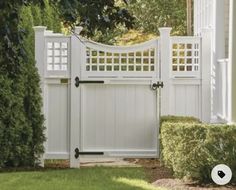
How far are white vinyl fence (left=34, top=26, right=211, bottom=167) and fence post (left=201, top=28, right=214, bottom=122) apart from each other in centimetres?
2

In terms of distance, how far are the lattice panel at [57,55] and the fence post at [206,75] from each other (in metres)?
2.11

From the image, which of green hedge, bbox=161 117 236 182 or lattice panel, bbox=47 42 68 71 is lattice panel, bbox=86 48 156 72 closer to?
lattice panel, bbox=47 42 68 71

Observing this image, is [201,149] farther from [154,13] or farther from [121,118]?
[154,13]

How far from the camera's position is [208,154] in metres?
7.32

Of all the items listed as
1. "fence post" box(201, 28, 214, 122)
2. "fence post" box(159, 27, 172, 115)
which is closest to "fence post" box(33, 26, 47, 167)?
"fence post" box(159, 27, 172, 115)

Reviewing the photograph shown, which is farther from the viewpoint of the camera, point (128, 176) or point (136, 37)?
point (136, 37)

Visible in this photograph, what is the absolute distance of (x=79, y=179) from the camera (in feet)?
26.9

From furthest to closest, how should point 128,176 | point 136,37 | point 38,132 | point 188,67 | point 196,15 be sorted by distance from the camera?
Answer: 1. point 136,37
2. point 196,15
3. point 188,67
4. point 38,132
5. point 128,176

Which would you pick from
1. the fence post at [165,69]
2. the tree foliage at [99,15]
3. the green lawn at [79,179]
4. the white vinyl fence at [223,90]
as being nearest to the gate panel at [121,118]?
the fence post at [165,69]

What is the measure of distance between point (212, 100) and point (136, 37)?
29.5ft

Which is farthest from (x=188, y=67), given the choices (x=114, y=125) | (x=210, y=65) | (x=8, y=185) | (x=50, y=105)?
(x=8, y=185)

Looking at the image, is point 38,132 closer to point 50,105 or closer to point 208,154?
point 50,105

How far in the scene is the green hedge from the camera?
7266 mm

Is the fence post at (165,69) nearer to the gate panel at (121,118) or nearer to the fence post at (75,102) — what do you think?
the gate panel at (121,118)
